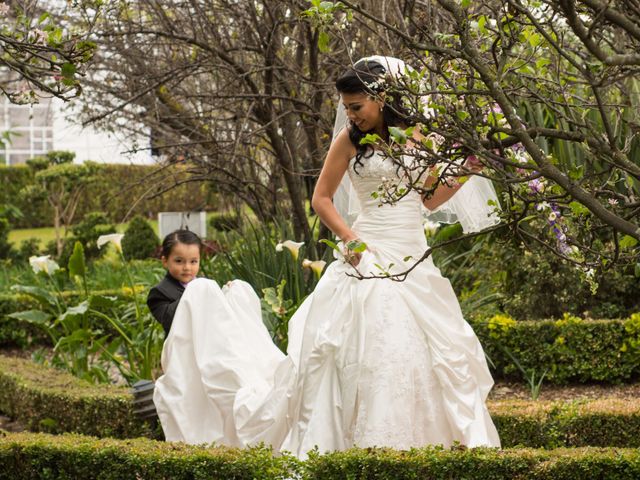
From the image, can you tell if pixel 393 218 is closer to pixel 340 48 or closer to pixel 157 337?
pixel 157 337

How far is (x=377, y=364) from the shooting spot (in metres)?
4.64

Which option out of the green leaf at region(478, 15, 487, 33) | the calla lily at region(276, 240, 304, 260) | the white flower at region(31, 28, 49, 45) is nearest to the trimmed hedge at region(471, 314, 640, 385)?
the calla lily at region(276, 240, 304, 260)

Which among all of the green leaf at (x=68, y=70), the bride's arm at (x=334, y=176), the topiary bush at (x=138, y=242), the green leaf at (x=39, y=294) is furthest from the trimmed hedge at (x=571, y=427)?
the topiary bush at (x=138, y=242)

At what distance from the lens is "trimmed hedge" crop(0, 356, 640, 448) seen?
213 inches

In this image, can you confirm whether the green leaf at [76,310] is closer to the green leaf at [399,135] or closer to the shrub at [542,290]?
the shrub at [542,290]

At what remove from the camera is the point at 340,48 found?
788 centimetres

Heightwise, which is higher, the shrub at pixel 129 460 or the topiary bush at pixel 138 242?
the topiary bush at pixel 138 242

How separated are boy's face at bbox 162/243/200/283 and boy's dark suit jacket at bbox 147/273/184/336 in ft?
0.16

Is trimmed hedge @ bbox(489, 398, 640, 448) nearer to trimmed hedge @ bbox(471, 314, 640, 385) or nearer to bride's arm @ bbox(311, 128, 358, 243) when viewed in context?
bride's arm @ bbox(311, 128, 358, 243)

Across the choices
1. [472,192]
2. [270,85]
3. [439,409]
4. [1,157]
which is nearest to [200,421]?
[439,409]

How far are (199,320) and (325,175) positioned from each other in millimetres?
1089

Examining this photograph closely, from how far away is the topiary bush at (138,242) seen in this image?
52.6ft

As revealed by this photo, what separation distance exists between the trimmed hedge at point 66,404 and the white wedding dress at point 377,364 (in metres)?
1.17

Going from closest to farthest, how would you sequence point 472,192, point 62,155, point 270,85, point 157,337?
point 472,192
point 157,337
point 270,85
point 62,155
